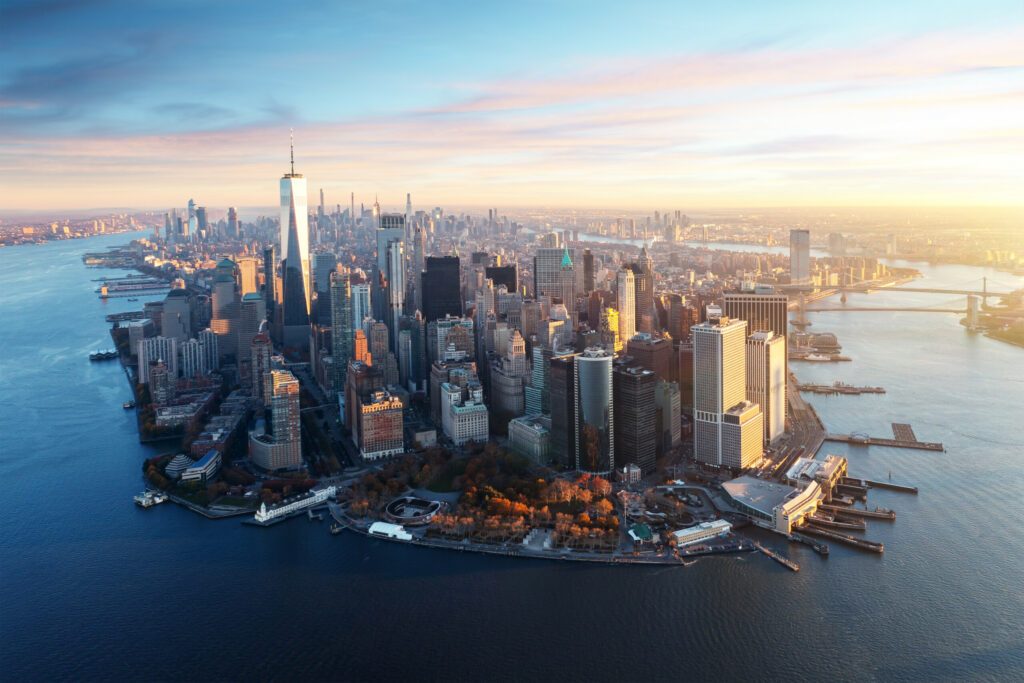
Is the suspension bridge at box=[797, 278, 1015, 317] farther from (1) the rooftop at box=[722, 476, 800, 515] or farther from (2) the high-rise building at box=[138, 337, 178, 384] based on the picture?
(2) the high-rise building at box=[138, 337, 178, 384]

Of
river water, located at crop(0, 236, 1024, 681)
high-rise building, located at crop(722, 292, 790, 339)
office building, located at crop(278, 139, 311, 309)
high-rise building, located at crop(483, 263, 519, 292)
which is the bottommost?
river water, located at crop(0, 236, 1024, 681)

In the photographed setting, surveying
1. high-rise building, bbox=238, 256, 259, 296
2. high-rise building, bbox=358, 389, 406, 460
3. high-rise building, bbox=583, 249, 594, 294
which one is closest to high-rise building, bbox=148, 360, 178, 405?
high-rise building, bbox=358, 389, 406, 460

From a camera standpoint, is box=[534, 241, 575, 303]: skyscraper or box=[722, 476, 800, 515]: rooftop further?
box=[534, 241, 575, 303]: skyscraper

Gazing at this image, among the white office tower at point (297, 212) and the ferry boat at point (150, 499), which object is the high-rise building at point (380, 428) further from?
the white office tower at point (297, 212)

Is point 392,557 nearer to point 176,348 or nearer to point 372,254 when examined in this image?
point 176,348

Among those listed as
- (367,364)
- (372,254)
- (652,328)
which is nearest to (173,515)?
(367,364)

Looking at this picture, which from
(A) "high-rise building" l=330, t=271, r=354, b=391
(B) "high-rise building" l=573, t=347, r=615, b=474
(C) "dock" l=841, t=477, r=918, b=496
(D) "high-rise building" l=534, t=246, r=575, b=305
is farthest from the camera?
(D) "high-rise building" l=534, t=246, r=575, b=305

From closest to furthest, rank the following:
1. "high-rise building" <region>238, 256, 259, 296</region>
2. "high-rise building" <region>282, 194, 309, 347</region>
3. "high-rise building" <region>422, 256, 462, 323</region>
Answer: "high-rise building" <region>422, 256, 462, 323</region>, "high-rise building" <region>282, 194, 309, 347</region>, "high-rise building" <region>238, 256, 259, 296</region>
